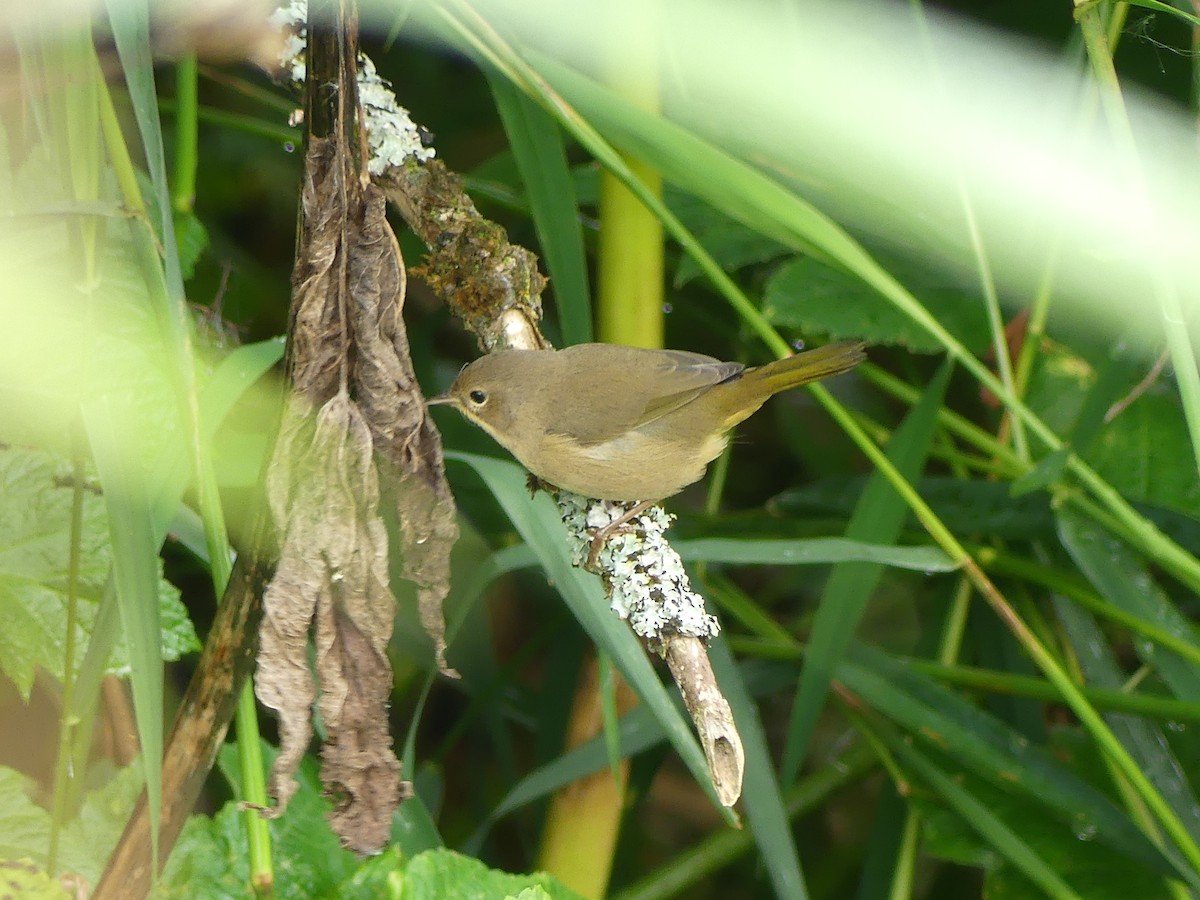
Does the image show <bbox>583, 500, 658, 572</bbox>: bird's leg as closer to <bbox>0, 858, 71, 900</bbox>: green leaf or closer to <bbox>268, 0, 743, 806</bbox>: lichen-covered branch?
<bbox>268, 0, 743, 806</bbox>: lichen-covered branch

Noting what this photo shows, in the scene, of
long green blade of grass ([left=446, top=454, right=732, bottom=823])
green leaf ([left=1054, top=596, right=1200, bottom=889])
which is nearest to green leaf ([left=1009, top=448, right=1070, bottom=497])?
green leaf ([left=1054, top=596, right=1200, bottom=889])

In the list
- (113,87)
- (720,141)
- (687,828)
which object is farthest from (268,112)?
(687,828)

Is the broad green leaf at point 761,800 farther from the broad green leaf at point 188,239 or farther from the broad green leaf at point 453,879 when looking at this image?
the broad green leaf at point 188,239

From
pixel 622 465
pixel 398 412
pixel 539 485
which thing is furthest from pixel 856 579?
pixel 398 412

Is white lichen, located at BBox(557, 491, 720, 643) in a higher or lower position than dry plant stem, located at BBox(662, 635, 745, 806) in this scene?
higher

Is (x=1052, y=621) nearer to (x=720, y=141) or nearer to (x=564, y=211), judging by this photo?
(x=720, y=141)
